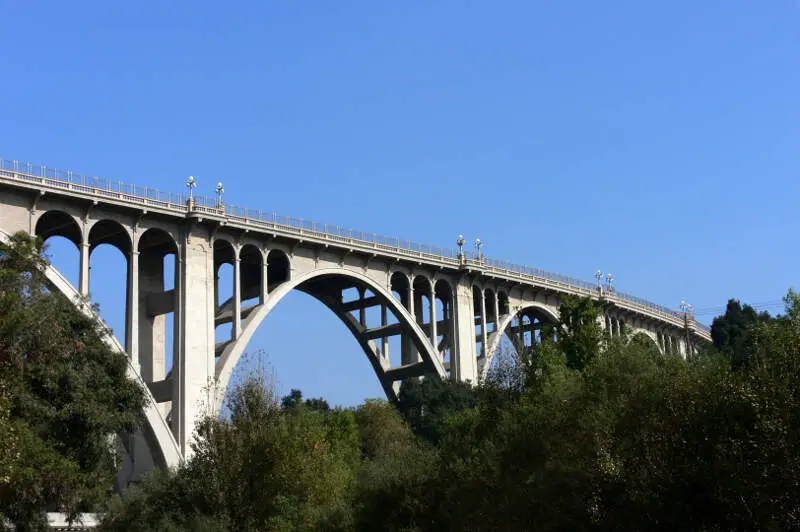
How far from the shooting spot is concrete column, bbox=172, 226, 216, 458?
187 ft

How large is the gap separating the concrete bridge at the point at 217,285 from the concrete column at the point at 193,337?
61 mm

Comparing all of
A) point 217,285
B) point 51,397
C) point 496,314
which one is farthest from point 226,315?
point 496,314

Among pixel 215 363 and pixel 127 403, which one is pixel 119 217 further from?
pixel 127 403

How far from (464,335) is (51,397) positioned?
44050 mm

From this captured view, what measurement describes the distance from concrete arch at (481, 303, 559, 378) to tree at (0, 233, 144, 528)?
127 feet

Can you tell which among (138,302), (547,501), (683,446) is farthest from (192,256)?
(683,446)

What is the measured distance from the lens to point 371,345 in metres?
79.5

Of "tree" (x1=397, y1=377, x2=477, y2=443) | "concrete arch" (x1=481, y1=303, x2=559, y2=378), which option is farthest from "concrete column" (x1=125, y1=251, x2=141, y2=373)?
"concrete arch" (x1=481, y1=303, x2=559, y2=378)

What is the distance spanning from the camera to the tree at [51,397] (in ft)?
113

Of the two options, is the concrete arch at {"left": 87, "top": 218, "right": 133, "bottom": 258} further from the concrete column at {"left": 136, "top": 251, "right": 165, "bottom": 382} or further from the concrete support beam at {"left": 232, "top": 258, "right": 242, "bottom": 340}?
the concrete support beam at {"left": 232, "top": 258, "right": 242, "bottom": 340}

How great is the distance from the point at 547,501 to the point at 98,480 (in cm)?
1827

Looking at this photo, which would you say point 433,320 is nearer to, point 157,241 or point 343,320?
point 343,320

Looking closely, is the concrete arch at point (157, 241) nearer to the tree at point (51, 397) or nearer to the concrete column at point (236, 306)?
the concrete column at point (236, 306)

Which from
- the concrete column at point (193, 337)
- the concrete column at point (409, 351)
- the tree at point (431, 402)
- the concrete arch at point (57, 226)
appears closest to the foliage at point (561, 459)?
the concrete column at point (193, 337)
